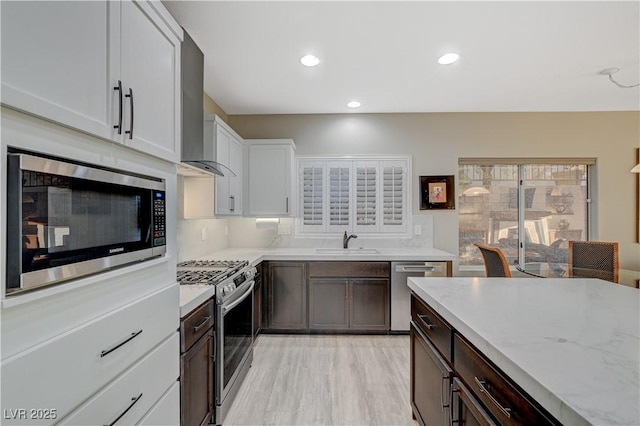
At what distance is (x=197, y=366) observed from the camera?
1647mm

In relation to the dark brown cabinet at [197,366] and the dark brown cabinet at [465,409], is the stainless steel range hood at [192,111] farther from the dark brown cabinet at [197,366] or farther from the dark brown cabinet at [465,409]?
the dark brown cabinet at [465,409]

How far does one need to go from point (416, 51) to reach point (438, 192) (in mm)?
1985

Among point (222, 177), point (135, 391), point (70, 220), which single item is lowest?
point (135, 391)

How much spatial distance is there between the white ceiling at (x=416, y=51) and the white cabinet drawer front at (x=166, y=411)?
86.1 inches

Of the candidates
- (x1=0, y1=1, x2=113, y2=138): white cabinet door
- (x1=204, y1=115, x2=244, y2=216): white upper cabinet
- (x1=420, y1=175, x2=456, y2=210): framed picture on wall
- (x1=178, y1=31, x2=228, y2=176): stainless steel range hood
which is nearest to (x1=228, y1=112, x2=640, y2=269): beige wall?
(x1=420, y1=175, x2=456, y2=210): framed picture on wall

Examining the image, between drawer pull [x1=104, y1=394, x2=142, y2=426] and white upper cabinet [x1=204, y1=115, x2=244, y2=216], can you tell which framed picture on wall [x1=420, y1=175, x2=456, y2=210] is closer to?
white upper cabinet [x1=204, y1=115, x2=244, y2=216]

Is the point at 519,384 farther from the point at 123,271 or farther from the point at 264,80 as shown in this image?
the point at 264,80

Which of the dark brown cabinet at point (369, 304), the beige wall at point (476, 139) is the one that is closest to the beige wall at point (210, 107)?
the beige wall at point (476, 139)

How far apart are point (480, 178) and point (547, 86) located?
4.18 feet

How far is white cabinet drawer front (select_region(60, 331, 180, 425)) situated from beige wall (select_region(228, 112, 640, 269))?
303 cm

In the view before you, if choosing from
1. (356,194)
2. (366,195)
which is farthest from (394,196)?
(356,194)

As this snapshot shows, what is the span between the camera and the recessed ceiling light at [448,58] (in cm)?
246

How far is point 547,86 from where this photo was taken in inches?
122

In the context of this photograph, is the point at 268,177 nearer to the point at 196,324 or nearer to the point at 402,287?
the point at 402,287
